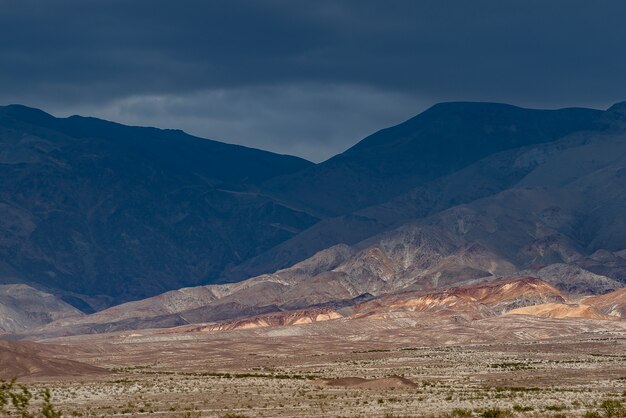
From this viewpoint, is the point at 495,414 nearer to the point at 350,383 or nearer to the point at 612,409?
the point at 612,409

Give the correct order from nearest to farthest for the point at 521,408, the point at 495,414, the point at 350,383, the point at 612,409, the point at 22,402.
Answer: the point at 495,414 → the point at 612,409 → the point at 521,408 → the point at 22,402 → the point at 350,383

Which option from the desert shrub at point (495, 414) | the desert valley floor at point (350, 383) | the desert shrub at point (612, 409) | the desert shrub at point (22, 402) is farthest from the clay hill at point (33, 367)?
the desert shrub at point (612, 409)

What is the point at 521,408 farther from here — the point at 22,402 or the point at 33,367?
the point at 33,367

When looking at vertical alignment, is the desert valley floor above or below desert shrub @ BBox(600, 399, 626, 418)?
below

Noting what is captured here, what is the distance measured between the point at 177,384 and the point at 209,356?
7454 centimetres

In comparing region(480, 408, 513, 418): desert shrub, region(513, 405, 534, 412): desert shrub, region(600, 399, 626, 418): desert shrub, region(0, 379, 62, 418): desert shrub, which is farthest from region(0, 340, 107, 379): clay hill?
region(600, 399, 626, 418): desert shrub

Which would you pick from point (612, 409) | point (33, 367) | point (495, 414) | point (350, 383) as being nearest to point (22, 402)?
point (350, 383)

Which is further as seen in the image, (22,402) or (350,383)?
(350,383)

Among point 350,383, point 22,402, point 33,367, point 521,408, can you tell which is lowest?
point 350,383

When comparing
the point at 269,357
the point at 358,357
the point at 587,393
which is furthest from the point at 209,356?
the point at 587,393

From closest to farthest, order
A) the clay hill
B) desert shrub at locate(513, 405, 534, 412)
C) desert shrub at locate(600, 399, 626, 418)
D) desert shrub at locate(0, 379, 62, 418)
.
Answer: desert shrub at locate(600, 399, 626, 418)
desert shrub at locate(513, 405, 534, 412)
desert shrub at locate(0, 379, 62, 418)
the clay hill

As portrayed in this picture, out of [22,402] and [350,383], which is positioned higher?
[22,402]

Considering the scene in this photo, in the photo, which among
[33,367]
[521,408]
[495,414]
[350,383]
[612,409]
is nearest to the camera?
[495,414]

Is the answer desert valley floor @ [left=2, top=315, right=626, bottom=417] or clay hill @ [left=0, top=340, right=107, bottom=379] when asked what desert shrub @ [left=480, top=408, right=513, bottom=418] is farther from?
clay hill @ [left=0, top=340, right=107, bottom=379]
